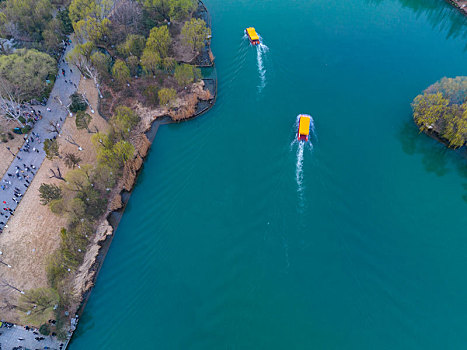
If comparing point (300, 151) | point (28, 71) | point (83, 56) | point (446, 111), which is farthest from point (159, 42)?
point (446, 111)

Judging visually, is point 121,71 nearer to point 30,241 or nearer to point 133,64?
point 133,64

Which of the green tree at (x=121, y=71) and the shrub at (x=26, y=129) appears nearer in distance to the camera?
the shrub at (x=26, y=129)

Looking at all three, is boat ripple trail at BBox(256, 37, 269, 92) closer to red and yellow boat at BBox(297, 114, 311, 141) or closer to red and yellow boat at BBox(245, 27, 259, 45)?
red and yellow boat at BBox(245, 27, 259, 45)

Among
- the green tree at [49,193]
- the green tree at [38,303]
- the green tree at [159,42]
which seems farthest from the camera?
the green tree at [159,42]

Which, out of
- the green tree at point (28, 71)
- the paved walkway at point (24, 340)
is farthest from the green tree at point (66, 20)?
the paved walkway at point (24, 340)

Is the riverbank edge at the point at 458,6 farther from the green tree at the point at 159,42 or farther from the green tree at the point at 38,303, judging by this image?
the green tree at the point at 38,303

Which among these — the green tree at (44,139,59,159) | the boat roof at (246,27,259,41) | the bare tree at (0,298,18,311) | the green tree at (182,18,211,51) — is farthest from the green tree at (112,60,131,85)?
the bare tree at (0,298,18,311)

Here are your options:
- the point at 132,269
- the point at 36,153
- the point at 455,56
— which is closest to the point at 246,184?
the point at 132,269
